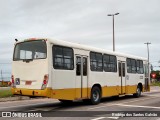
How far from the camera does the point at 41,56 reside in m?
15.5

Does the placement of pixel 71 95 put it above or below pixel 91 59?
below

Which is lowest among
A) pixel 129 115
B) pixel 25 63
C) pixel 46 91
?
pixel 129 115

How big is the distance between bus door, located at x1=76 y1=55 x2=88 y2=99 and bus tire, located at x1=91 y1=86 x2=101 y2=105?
0.69m

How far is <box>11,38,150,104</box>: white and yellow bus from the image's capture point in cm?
1526

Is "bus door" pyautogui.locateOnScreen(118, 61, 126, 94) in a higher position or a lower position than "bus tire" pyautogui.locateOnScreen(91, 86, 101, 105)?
higher

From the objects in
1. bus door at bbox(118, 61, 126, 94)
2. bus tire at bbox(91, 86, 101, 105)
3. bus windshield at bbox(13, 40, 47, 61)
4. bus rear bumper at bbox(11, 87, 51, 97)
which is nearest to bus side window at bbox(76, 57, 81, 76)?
bus tire at bbox(91, 86, 101, 105)

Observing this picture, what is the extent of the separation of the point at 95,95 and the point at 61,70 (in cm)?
363

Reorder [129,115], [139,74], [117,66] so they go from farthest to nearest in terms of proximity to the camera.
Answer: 1. [139,74]
2. [117,66]
3. [129,115]

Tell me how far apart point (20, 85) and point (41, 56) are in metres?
1.76

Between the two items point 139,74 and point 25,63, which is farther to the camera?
point 139,74

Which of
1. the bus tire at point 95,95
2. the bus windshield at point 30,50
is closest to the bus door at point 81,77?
the bus tire at point 95,95

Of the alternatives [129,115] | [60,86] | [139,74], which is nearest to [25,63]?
[60,86]

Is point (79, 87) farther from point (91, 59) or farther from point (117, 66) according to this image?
point (117, 66)

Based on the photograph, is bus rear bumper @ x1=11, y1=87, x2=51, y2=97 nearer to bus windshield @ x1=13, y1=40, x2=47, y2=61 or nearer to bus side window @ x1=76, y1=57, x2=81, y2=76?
bus windshield @ x1=13, y1=40, x2=47, y2=61
